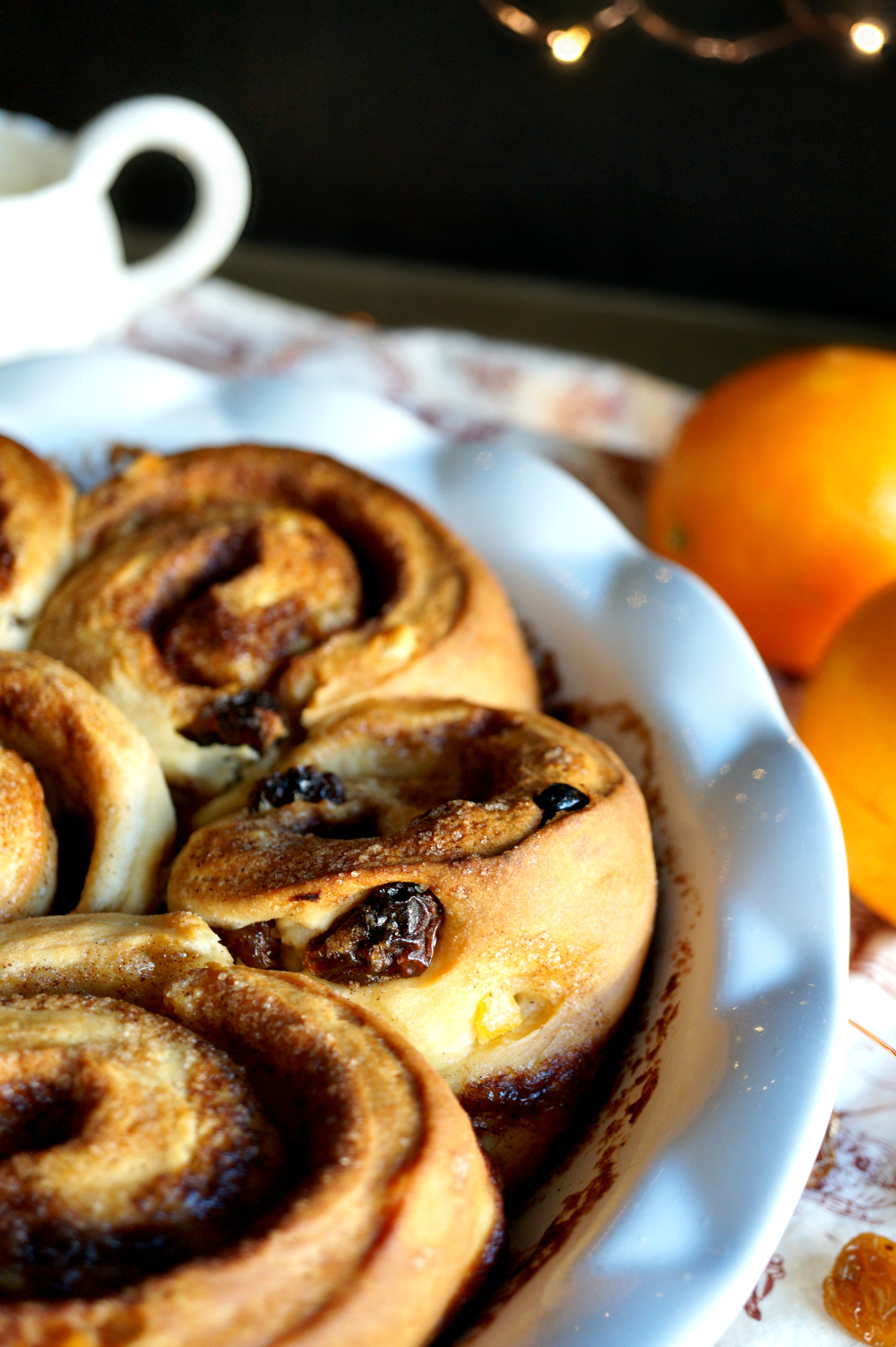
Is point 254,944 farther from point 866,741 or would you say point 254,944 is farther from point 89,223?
point 89,223

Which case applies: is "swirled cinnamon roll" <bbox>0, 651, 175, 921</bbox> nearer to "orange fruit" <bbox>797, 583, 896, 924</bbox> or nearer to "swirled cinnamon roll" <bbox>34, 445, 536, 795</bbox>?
"swirled cinnamon roll" <bbox>34, 445, 536, 795</bbox>

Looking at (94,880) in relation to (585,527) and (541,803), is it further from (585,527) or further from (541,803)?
(585,527)

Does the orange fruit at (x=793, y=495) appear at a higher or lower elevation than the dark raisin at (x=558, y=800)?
higher

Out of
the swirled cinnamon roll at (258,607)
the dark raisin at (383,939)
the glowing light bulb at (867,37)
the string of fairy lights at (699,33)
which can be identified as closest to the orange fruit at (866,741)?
the swirled cinnamon roll at (258,607)

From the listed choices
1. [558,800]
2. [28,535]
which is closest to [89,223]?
[28,535]

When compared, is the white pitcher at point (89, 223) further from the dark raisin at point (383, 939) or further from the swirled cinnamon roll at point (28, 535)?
the dark raisin at point (383, 939)

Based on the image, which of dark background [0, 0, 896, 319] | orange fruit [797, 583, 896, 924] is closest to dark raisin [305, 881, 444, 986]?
orange fruit [797, 583, 896, 924]

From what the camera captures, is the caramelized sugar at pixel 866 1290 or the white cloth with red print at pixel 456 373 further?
the white cloth with red print at pixel 456 373
